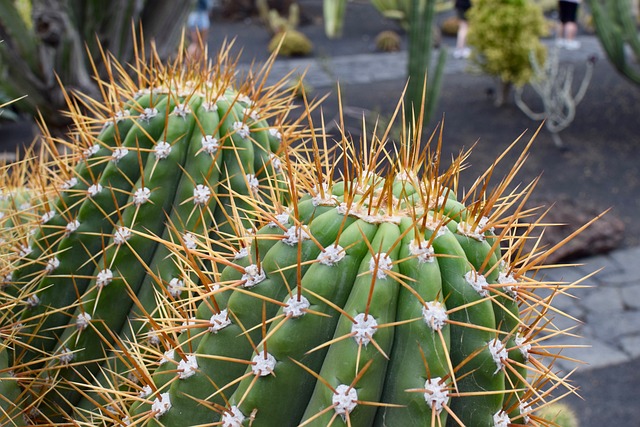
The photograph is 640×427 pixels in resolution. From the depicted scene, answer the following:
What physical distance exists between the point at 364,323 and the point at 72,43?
3828 millimetres

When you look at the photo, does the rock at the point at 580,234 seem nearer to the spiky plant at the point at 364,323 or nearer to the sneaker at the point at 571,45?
the spiky plant at the point at 364,323

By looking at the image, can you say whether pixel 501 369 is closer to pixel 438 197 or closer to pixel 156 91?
pixel 438 197

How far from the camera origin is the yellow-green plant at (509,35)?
10094 mm

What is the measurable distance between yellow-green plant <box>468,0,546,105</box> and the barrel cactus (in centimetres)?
947

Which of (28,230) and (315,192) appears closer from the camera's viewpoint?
(315,192)

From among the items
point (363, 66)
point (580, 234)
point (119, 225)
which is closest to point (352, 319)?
point (119, 225)

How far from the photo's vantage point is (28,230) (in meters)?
1.73

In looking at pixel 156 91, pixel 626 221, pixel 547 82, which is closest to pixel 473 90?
pixel 547 82

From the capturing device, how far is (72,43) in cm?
432

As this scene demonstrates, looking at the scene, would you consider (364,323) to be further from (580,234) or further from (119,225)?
(580,234)

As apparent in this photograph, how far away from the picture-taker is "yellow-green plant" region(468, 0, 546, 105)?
10094 millimetres

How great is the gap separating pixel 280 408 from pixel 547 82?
8636 mm

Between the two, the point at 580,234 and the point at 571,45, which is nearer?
the point at 580,234

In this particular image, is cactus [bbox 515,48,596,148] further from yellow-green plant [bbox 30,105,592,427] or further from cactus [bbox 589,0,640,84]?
yellow-green plant [bbox 30,105,592,427]
